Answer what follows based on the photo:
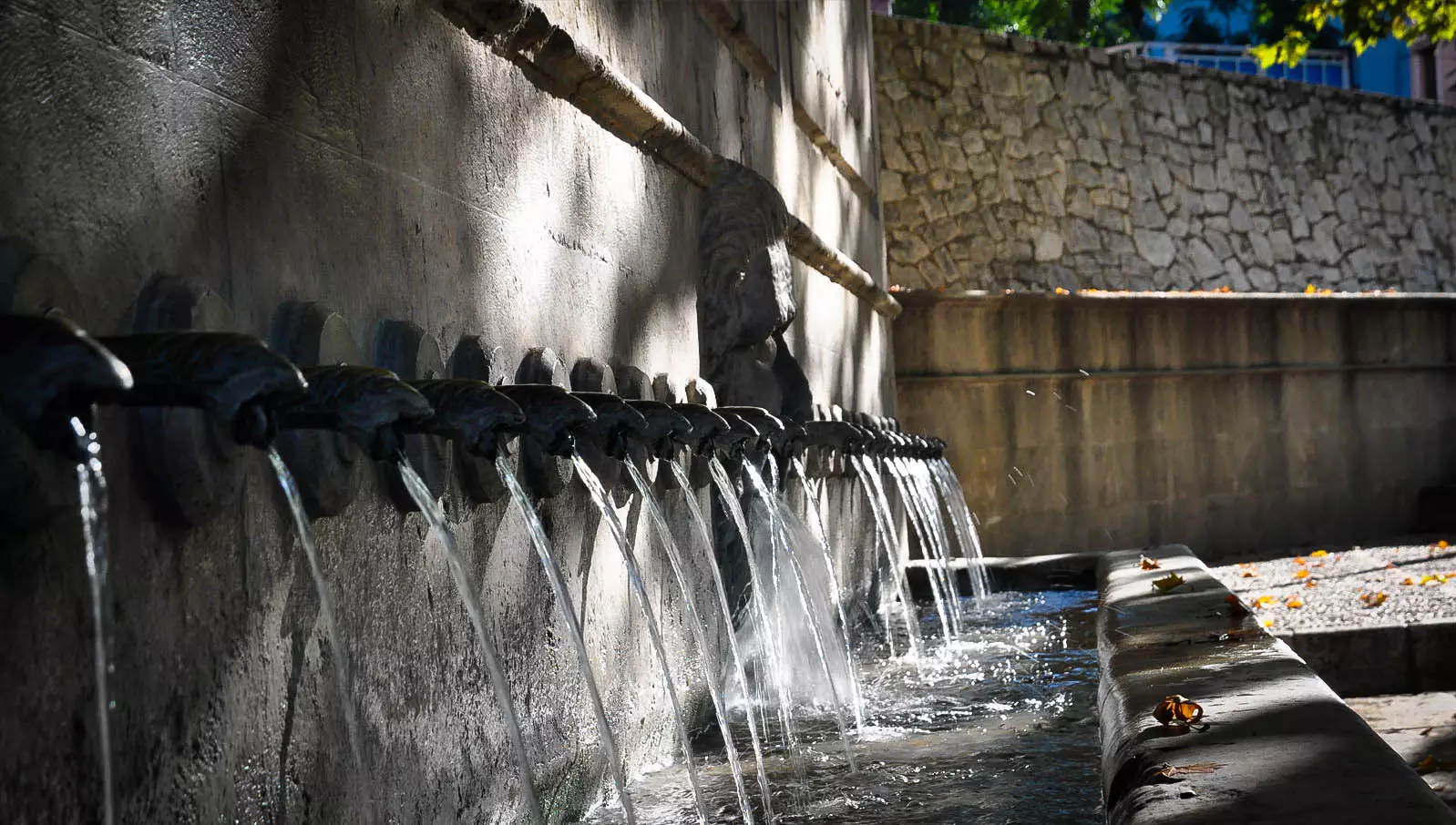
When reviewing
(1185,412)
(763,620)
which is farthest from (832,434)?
(1185,412)

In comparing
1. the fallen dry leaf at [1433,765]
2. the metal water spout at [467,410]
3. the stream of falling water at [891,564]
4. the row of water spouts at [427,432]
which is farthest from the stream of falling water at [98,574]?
the fallen dry leaf at [1433,765]

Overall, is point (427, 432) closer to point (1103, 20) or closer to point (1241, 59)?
point (1241, 59)

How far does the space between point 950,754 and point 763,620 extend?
3.71 ft

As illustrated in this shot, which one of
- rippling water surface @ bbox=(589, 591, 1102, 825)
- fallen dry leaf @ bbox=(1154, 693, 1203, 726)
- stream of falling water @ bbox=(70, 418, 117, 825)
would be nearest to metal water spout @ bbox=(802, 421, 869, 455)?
rippling water surface @ bbox=(589, 591, 1102, 825)

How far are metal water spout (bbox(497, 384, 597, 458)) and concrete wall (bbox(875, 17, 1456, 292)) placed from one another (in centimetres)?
1454

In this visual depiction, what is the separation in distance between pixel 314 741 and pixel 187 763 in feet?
1.21

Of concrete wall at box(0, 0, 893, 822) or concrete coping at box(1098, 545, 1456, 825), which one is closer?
concrete wall at box(0, 0, 893, 822)

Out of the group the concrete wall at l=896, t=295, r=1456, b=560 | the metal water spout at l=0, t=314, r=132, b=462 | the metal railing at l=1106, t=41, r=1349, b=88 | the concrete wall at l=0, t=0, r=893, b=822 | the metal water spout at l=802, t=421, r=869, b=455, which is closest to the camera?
the metal water spout at l=0, t=314, r=132, b=462

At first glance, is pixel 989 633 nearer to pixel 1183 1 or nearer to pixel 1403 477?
pixel 1403 477

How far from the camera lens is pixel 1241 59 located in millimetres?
28094

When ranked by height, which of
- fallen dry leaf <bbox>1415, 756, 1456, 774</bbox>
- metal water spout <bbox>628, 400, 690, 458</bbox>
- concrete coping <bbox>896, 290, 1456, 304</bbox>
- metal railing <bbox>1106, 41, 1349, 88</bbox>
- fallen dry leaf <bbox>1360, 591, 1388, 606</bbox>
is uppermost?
metal railing <bbox>1106, 41, 1349, 88</bbox>

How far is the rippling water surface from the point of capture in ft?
10.4

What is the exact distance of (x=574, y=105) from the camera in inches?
143

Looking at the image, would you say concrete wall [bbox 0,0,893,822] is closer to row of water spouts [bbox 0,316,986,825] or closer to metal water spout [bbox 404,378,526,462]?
row of water spouts [bbox 0,316,986,825]
